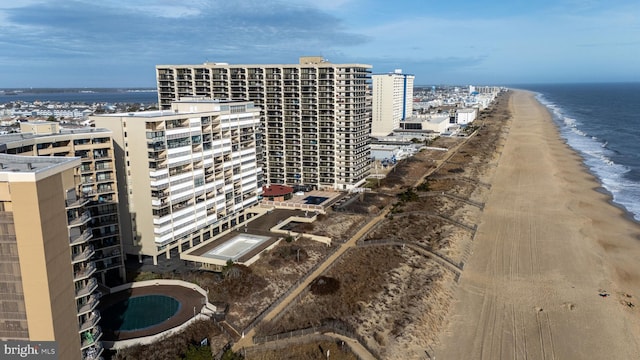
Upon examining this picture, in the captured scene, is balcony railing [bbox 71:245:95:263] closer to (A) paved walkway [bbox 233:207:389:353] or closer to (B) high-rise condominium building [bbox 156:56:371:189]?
(A) paved walkway [bbox 233:207:389:353]

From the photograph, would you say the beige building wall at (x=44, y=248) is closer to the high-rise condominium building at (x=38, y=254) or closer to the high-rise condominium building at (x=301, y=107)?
the high-rise condominium building at (x=38, y=254)

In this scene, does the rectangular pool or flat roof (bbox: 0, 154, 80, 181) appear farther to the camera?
the rectangular pool

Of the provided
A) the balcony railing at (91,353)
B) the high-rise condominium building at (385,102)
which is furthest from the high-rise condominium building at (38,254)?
the high-rise condominium building at (385,102)

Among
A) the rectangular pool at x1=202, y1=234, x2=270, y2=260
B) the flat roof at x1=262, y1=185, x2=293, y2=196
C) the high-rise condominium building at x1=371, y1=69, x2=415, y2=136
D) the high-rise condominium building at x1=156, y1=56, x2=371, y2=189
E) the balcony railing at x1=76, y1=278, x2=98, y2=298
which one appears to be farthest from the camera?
the high-rise condominium building at x1=371, y1=69, x2=415, y2=136

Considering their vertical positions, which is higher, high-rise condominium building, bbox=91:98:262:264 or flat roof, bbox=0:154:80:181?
flat roof, bbox=0:154:80:181

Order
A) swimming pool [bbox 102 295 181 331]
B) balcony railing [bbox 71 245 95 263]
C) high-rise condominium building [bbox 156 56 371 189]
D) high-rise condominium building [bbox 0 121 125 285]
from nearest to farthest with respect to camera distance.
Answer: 1. balcony railing [bbox 71 245 95 263]
2. swimming pool [bbox 102 295 181 331]
3. high-rise condominium building [bbox 0 121 125 285]
4. high-rise condominium building [bbox 156 56 371 189]

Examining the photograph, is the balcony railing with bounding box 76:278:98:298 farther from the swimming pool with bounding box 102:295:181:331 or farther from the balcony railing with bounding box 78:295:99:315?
the swimming pool with bounding box 102:295:181:331

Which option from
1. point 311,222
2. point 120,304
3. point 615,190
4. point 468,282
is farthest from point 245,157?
point 615,190

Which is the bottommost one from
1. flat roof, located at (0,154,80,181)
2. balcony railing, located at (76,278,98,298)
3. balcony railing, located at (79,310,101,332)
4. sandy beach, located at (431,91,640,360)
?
sandy beach, located at (431,91,640,360)

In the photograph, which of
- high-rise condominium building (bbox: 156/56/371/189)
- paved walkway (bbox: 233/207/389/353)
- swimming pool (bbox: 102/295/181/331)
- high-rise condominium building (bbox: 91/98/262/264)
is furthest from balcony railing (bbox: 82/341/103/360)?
high-rise condominium building (bbox: 156/56/371/189)
